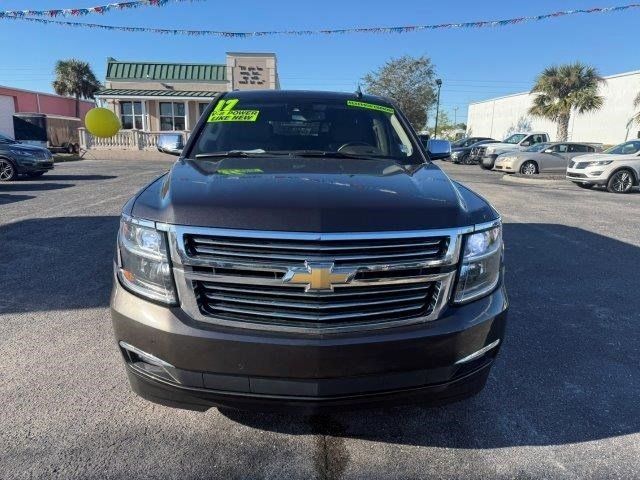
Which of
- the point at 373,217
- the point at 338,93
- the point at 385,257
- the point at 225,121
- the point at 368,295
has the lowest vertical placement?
the point at 368,295

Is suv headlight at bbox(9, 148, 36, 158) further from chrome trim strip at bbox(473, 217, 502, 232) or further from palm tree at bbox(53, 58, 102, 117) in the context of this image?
Result: palm tree at bbox(53, 58, 102, 117)

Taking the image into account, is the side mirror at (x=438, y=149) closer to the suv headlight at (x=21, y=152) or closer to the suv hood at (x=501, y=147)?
the suv headlight at (x=21, y=152)

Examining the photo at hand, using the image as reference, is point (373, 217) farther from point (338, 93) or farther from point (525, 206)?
point (525, 206)

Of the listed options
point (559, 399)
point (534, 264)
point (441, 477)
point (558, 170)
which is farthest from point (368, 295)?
point (558, 170)

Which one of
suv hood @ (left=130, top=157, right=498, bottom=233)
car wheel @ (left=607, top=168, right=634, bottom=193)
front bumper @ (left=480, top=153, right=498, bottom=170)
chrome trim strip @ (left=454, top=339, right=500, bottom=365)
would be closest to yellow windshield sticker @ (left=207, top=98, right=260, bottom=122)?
suv hood @ (left=130, top=157, right=498, bottom=233)

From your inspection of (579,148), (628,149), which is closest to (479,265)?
(628,149)

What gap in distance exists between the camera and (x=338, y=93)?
13.6 ft

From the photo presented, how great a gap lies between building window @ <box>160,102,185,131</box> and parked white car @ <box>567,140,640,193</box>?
2462 cm

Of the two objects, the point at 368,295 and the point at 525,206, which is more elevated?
the point at 368,295

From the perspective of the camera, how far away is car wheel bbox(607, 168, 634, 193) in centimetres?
1423

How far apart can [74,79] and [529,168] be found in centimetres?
4660

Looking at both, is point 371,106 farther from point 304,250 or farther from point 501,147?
point 501,147

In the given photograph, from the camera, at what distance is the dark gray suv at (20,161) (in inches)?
529

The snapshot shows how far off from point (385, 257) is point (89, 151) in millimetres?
29721
